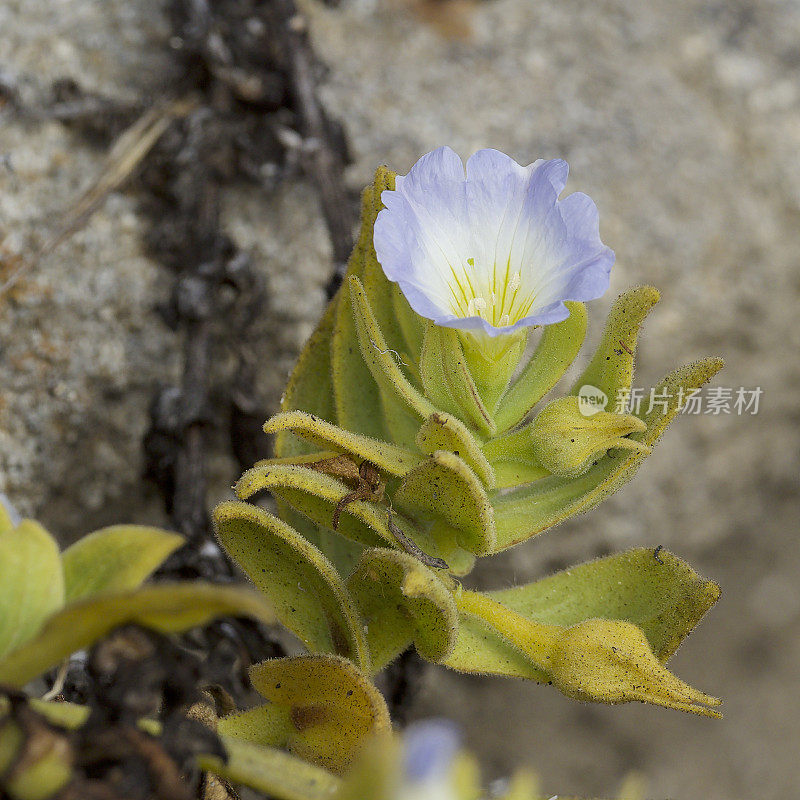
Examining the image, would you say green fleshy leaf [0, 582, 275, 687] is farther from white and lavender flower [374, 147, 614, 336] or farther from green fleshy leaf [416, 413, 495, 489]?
white and lavender flower [374, 147, 614, 336]

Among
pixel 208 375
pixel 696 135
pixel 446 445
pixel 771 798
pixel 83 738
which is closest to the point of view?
pixel 83 738

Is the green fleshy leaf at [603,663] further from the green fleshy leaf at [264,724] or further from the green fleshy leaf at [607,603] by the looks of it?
the green fleshy leaf at [264,724]

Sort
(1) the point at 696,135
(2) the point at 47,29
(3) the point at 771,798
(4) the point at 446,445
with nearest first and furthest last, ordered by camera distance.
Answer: (4) the point at 446,445 < (2) the point at 47,29 < (1) the point at 696,135 < (3) the point at 771,798

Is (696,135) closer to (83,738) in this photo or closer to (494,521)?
(494,521)

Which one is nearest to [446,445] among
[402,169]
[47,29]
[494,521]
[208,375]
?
[494,521]

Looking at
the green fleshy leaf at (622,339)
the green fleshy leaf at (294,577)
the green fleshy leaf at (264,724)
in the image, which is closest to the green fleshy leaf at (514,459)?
the green fleshy leaf at (622,339)

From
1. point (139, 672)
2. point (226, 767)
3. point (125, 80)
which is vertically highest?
point (125, 80)
